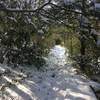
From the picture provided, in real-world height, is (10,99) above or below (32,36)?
below

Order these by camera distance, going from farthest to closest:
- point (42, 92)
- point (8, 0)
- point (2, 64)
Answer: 1. point (2, 64)
2. point (42, 92)
3. point (8, 0)

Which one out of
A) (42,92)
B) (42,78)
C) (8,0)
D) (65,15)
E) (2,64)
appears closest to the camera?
(65,15)

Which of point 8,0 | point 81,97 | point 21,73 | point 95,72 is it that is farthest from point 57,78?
point 8,0

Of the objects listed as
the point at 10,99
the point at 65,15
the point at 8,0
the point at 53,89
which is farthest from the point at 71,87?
the point at 65,15

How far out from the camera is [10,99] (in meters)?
12.6

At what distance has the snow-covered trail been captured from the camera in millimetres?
13344

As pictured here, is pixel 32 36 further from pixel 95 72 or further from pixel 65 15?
pixel 65 15

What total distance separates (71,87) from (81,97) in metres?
2.40

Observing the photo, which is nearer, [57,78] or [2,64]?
[57,78]

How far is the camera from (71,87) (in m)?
15.2

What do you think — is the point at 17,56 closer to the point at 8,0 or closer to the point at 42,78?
the point at 42,78

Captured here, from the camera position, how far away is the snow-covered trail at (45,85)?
13.3 m

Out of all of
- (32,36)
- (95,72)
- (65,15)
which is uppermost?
(65,15)

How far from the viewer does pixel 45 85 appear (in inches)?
629
